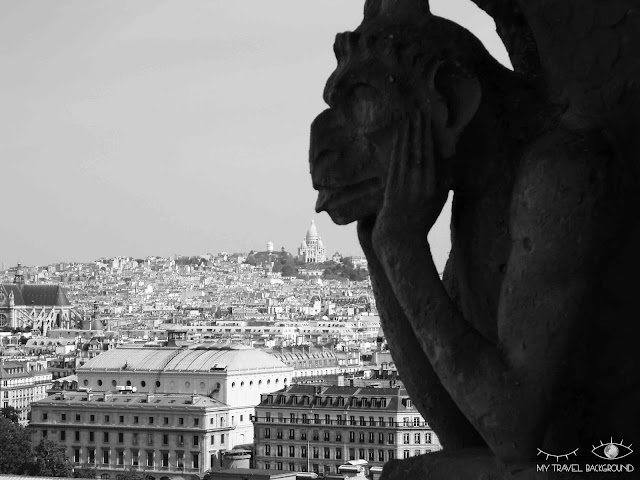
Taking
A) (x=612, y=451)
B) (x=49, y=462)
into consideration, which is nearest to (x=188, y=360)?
(x=49, y=462)

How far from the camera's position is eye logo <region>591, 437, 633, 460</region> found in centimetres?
216

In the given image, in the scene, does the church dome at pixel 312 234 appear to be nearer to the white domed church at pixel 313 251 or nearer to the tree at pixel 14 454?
the white domed church at pixel 313 251

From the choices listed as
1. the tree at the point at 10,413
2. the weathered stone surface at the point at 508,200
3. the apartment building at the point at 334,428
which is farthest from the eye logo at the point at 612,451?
the tree at the point at 10,413

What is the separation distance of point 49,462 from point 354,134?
121ft

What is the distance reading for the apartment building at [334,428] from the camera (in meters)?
38.2

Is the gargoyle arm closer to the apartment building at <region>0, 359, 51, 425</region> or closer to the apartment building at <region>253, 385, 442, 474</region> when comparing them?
the apartment building at <region>253, 385, 442, 474</region>

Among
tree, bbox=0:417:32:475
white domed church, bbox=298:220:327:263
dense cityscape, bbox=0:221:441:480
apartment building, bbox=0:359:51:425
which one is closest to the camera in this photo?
tree, bbox=0:417:32:475

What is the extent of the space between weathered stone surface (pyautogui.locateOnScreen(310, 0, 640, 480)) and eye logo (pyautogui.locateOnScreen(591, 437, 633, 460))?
22 mm

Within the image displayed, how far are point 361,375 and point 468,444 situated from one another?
51304mm

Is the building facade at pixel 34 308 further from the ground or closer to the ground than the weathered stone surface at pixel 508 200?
further from the ground

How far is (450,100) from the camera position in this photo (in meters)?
2.18

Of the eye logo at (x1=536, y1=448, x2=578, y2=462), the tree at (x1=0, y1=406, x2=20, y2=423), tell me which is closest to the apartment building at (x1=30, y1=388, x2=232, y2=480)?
the tree at (x1=0, y1=406, x2=20, y2=423)

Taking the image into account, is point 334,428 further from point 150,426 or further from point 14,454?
point 14,454

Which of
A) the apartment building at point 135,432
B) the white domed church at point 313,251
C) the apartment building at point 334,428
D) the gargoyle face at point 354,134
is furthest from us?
the white domed church at point 313,251
